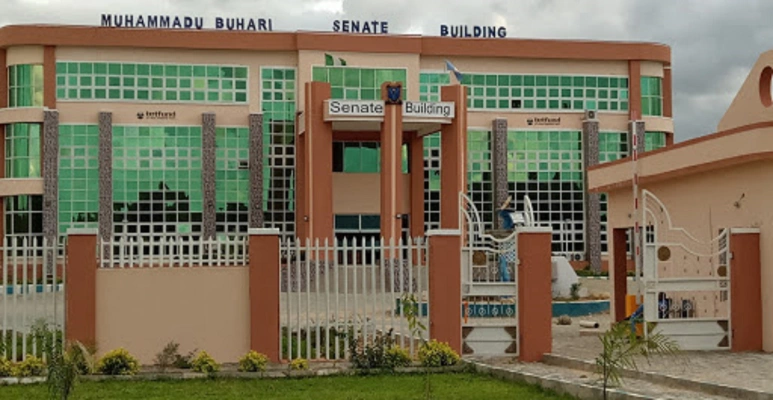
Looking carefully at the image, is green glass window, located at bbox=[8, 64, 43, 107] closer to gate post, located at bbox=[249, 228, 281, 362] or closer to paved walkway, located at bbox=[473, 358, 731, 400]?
gate post, located at bbox=[249, 228, 281, 362]

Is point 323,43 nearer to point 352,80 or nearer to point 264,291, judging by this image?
point 352,80

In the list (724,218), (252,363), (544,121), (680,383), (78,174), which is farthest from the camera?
(544,121)

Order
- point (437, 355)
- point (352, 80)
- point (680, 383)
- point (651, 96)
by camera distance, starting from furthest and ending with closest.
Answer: point (651, 96) → point (352, 80) → point (437, 355) → point (680, 383)

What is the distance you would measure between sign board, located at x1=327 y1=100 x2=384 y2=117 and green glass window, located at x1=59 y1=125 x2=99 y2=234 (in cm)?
1078

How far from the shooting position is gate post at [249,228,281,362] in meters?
16.1

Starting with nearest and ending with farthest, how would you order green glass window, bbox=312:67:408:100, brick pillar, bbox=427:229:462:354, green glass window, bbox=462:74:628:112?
brick pillar, bbox=427:229:462:354 → green glass window, bbox=312:67:408:100 → green glass window, bbox=462:74:628:112

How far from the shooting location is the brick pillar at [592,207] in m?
49.5

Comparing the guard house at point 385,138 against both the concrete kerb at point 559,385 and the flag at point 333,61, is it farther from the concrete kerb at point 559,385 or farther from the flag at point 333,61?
the concrete kerb at point 559,385

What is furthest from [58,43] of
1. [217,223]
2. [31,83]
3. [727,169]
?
[727,169]

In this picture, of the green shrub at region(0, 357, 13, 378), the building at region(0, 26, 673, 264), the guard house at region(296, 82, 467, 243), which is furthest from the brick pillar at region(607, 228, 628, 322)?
the building at region(0, 26, 673, 264)

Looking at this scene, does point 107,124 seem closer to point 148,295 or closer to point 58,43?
point 58,43

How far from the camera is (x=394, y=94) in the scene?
4150cm

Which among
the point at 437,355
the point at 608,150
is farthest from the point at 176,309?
the point at 608,150

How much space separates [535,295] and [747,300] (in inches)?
129
